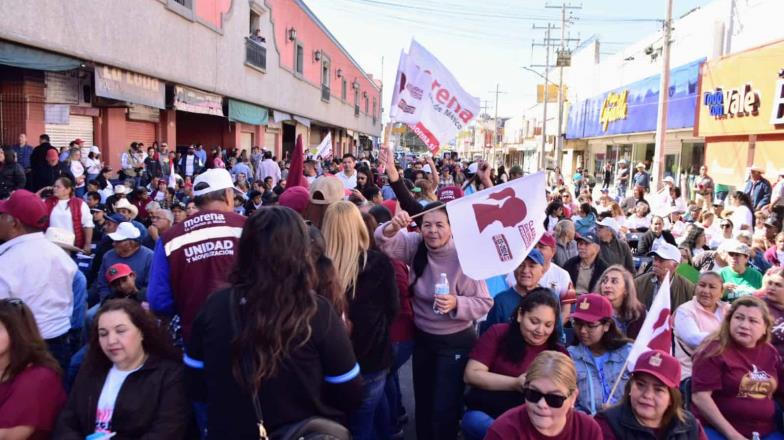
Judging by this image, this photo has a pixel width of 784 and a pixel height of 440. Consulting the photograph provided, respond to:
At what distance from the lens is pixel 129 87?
12.3 meters

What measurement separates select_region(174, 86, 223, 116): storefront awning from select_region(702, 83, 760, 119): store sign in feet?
48.7

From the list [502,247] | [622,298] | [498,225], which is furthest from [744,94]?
[502,247]

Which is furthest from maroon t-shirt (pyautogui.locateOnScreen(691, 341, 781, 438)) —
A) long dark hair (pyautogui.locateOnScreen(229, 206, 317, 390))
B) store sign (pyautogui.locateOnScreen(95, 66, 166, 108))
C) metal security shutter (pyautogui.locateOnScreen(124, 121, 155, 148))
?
metal security shutter (pyautogui.locateOnScreen(124, 121, 155, 148))

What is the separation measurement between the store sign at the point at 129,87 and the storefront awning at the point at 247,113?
15.5ft

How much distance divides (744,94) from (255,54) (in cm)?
1475

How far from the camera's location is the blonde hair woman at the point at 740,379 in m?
4.00

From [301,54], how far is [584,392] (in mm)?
25187

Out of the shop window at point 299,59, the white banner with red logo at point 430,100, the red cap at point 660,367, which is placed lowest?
the red cap at point 660,367

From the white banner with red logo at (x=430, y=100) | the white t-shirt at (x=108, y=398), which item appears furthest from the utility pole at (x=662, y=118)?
the white t-shirt at (x=108, y=398)

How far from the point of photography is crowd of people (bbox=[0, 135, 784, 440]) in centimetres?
240

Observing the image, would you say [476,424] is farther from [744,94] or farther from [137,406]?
[744,94]

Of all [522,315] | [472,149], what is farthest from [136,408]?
[472,149]

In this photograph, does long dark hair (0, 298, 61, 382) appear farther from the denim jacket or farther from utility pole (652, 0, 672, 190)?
utility pole (652, 0, 672, 190)

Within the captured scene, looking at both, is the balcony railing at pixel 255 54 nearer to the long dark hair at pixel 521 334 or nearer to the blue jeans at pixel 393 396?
the blue jeans at pixel 393 396
